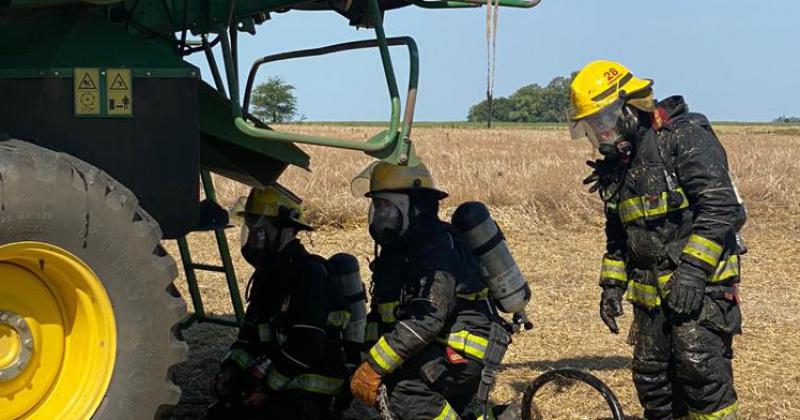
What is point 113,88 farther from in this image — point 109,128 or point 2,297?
point 2,297

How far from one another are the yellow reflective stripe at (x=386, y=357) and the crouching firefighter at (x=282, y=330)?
54cm

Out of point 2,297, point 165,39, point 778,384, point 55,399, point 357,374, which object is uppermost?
point 165,39

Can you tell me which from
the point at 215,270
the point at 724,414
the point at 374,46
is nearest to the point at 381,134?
the point at 374,46

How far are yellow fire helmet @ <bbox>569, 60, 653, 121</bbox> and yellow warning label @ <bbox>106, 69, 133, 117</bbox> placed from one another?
98.2 inches

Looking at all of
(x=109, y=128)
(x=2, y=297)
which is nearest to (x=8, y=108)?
(x=109, y=128)

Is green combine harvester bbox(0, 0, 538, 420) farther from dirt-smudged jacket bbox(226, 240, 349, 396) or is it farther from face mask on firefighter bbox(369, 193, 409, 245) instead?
dirt-smudged jacket bbox(226, 240, 349, 396)

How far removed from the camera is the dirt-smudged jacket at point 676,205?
15.6 ft

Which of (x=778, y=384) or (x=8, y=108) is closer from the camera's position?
(x=8, y=108)

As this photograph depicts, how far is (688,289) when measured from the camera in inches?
186

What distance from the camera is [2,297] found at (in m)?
3.20

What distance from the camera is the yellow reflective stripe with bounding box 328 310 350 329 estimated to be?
5.27 meters

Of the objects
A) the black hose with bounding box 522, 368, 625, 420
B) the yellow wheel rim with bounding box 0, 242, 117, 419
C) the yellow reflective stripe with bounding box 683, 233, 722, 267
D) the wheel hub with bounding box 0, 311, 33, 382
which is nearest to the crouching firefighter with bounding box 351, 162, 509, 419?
the black hose with bounding box 522, 368, 625, 420

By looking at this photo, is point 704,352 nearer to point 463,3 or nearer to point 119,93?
point 463,3

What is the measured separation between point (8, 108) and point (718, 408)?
3623 millimetres
